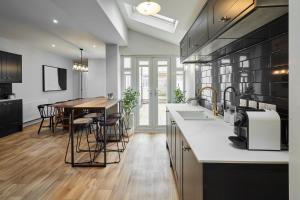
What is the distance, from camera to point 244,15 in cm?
135

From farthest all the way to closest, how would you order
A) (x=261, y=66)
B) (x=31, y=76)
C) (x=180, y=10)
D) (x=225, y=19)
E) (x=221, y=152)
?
(x=31, y=76) → (x=180, y=10) → (x=261, y=66) → (x=225, y=19) → (x=221, y=152)

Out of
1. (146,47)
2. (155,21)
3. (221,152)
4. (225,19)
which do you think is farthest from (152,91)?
(221,152)

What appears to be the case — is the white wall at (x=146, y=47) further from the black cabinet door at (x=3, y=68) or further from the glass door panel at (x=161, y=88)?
the black cabinet door at (x=3, y=68)


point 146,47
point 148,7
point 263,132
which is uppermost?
point 146,47

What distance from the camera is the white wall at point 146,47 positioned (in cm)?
619

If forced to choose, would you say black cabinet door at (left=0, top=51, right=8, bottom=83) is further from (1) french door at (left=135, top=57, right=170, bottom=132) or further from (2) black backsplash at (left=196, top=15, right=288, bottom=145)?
(2) black backsplash at (left=196, top=15, right=288, bottom=145)

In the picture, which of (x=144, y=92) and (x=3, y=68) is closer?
(x=3, y=68)

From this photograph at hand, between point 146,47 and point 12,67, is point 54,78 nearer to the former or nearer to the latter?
point 12,67

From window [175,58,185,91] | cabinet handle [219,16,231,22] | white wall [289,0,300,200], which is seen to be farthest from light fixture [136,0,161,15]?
window [175,58,185,91]

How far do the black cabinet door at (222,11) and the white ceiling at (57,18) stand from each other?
1.63m

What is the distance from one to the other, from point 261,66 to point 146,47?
449 cm

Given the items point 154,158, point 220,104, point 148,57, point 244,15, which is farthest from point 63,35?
point 244,15

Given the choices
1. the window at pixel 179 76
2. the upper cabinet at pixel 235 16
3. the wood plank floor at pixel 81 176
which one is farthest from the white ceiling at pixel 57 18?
the wood plank floor at pixel 81 176

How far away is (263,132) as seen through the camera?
1.40 m
